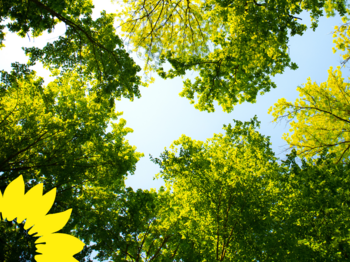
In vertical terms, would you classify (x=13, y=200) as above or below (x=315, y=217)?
below

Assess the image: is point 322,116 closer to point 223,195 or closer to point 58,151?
point 223,195

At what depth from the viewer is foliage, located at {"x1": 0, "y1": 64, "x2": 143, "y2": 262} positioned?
7741mm

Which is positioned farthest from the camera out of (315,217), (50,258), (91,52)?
Result: (91,52)


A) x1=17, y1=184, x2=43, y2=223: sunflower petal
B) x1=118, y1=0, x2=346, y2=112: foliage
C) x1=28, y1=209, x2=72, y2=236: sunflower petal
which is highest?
x1=118, y1=0, x2=346, y2=112: foliage

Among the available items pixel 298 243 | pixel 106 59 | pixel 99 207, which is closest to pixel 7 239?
pixel 99 207

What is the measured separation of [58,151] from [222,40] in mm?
7943

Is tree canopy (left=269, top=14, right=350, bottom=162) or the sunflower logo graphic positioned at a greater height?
tree canopy (left=269, top=14, right=350, bottom=162)

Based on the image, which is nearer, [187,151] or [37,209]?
[37,209]

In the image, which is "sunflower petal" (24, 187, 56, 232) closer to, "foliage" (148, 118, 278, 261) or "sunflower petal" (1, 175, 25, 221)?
"sunflower petal" (1, 175, 25, 221)

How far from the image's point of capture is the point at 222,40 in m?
6.92

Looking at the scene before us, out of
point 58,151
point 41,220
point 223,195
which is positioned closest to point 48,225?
point 41,220

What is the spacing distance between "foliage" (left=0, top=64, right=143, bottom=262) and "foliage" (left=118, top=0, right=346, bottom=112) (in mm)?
3189

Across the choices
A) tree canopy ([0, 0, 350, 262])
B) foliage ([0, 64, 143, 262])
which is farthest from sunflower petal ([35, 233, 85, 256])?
foliage ([0, 64, 143, 262])

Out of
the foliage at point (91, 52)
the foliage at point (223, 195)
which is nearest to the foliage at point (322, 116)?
the foliage at point (223, 195)
